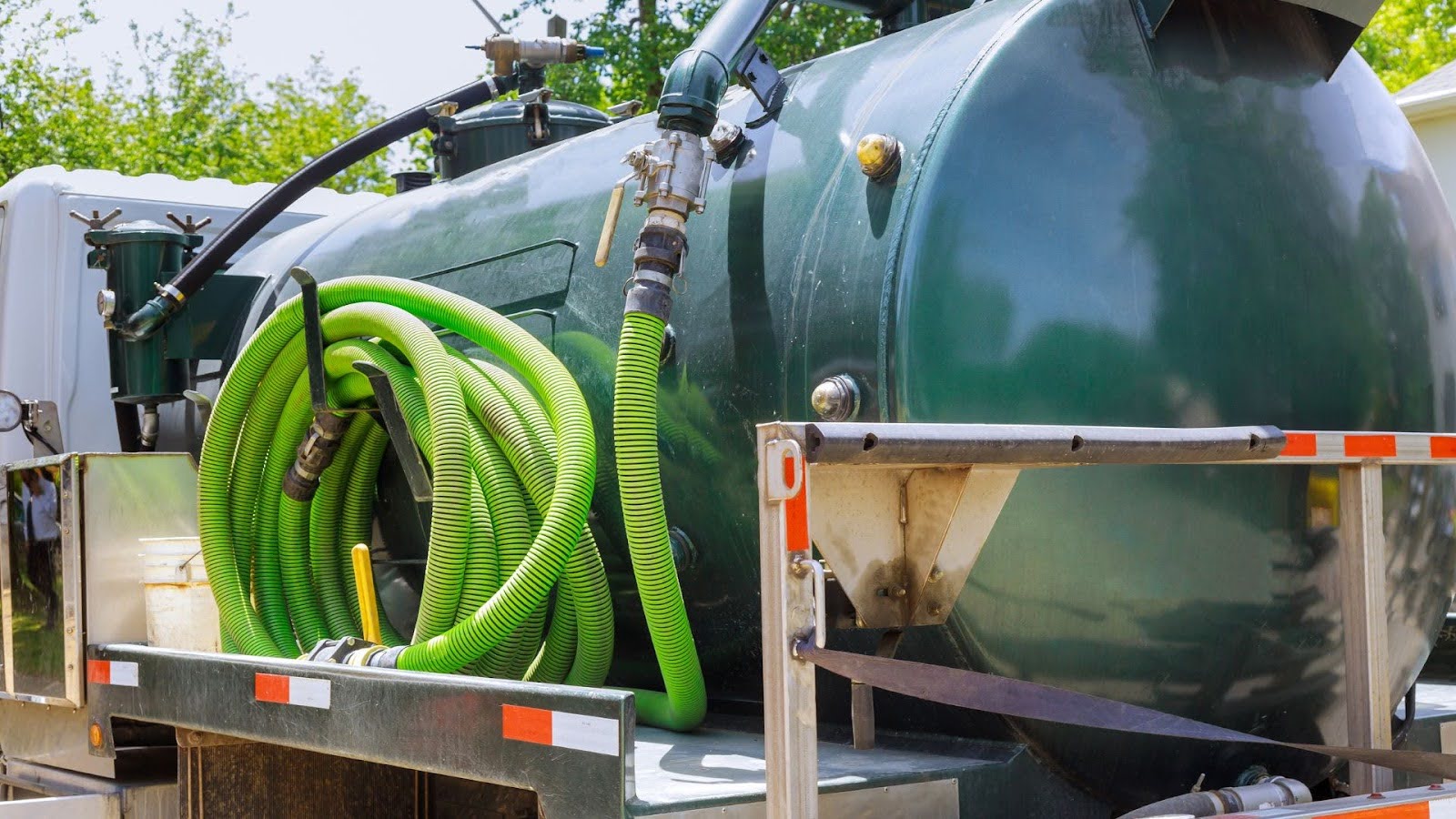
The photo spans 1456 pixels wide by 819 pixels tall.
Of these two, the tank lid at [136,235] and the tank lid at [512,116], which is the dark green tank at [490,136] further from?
the tank lid at [136,235]

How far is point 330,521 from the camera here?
12.4 ft

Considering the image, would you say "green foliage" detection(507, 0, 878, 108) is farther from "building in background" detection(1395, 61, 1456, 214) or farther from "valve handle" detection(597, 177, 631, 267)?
"valve handle" detection(597, 177, 631, 267)

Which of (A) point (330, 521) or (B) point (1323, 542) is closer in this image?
(B) point (1323, 542)

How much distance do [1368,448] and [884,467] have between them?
916 mm

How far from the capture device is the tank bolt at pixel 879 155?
8.92 ft

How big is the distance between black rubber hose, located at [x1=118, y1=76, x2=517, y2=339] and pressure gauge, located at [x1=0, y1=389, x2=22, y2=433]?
0.64 meters

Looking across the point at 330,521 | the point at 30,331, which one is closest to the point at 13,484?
the point at 330,521

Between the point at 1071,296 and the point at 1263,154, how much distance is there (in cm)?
56

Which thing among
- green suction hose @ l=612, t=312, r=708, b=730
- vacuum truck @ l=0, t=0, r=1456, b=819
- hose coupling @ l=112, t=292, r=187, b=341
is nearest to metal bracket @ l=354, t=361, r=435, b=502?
vacuum truck @ l=0, t=0, r=1456, b=819

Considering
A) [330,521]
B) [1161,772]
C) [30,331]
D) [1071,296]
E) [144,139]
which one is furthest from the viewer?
[144,139]

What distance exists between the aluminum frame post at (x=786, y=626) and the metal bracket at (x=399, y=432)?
1.47 m

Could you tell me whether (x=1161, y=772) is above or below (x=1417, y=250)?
below

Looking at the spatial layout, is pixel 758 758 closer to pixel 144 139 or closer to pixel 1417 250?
pixel 1417 250

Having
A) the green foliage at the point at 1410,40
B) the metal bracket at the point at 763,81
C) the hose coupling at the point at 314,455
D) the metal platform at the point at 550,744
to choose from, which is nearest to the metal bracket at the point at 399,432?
the hose coupling at the point at 314,455
